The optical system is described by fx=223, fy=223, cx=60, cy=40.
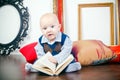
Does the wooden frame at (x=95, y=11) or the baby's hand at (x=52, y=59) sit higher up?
the wooden frame at (x=95, y=11)

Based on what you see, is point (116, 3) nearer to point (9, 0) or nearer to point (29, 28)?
point (29, 28)

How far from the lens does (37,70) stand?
4.05 feet

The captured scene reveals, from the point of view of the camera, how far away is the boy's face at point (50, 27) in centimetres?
120

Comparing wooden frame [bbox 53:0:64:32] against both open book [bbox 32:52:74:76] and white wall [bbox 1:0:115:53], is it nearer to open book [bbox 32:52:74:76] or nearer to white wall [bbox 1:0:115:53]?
→ white wall [bbox 1:0:115:53]

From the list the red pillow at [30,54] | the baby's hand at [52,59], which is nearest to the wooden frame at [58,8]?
the red pillow at [30,54]

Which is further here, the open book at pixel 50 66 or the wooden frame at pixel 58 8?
the wooden frame at pixel 58 8

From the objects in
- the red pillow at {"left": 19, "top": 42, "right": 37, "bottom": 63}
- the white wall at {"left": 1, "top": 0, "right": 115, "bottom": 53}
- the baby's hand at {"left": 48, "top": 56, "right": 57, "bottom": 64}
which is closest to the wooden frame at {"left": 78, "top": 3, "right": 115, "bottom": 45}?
the white wall at {"left": 1, "top": 0, "right": 115, "bottom": 53}

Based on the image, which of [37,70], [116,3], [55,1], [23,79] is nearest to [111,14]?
[116,3]

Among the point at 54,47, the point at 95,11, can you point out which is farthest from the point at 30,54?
the point at 95,11

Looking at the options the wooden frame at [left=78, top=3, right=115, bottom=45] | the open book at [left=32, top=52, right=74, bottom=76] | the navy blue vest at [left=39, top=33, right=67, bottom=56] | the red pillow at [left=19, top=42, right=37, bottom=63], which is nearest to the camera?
the open book at [left=32, top=52, right=74, bottom=76]

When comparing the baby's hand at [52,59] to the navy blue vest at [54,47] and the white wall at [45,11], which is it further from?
the white wall at [45,11]

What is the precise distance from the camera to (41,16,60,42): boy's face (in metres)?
1.20

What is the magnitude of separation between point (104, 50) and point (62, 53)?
427 millimetres

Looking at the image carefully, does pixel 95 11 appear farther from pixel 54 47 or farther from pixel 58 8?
pixel 54 47
